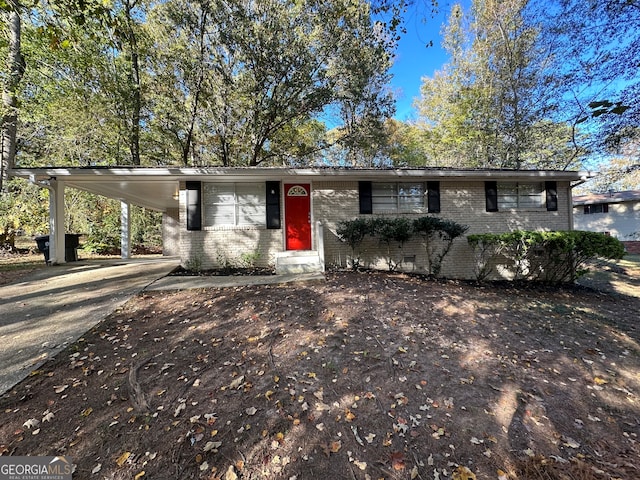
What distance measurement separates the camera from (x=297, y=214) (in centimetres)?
816

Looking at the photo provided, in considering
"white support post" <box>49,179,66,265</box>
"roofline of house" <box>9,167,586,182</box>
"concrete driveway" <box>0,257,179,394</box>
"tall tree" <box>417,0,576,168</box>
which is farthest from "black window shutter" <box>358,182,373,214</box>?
"tall tree" <box>417,0,576,168</box>

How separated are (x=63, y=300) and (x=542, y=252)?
11.8m

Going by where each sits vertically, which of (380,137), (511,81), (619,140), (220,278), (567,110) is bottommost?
(220,278)

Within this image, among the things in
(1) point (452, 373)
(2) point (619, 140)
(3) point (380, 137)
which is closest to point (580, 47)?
(2) point (619, 140)

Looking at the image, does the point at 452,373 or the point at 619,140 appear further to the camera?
the point at 619,140

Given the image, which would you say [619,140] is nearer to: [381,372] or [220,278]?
[381,372]

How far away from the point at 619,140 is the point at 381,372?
547cm

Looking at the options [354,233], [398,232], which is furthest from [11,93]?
[398,232]

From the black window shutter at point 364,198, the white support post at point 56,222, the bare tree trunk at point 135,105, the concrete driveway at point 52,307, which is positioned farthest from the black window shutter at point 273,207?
the bare tree trunk at point 135,105

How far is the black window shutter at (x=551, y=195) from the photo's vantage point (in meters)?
8.68

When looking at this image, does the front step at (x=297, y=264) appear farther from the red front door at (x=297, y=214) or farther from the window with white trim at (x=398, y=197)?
the window with white trim at (x=398, y=197)

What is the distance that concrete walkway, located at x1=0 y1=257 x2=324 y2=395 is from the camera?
3.18m

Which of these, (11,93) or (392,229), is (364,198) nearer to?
(392,229)

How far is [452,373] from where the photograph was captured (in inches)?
115
